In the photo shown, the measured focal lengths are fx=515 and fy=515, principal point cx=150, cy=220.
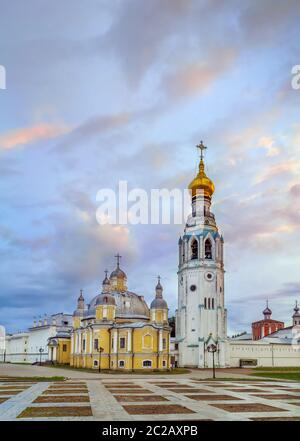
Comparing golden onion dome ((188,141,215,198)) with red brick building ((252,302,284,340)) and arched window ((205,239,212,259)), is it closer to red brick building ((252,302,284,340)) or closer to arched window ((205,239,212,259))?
arched window ((205,239,212,259))

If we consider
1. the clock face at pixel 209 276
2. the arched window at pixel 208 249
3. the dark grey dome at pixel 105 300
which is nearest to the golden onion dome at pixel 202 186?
the arched window at pixel 208 249

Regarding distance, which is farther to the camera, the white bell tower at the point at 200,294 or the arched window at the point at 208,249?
the arched window at the point at 208,249

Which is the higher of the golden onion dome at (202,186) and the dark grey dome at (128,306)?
the golden onion dome at (202,186)

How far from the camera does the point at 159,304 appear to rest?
69688mm

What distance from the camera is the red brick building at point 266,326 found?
119m

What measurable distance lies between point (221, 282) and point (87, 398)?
2350 inches

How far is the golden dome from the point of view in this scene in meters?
83.8

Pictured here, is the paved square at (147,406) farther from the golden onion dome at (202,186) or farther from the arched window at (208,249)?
the golden onion dome at (202,186)

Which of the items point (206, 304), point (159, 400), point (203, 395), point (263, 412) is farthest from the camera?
point (206, 304)

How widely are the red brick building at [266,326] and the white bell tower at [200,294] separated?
43646mm

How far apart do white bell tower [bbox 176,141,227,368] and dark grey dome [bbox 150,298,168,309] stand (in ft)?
31.2

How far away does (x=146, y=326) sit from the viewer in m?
63.0
